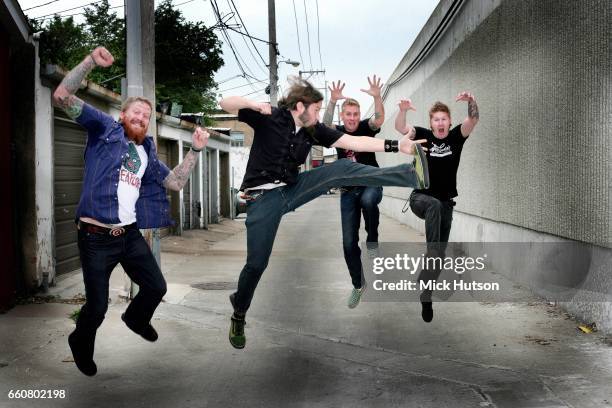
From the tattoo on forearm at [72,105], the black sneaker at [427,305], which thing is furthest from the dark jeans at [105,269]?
the black sneaker at [427,305]

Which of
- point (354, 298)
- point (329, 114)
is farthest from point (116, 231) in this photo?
point (354, 298)

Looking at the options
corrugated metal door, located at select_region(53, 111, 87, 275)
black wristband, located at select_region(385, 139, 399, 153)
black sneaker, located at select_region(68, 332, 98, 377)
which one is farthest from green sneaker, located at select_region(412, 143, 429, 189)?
corrugated metal door, located at select_region(53, 111, 87, 275)

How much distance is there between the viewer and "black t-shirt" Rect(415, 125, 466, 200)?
6.73 metres

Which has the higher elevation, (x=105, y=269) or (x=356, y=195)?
(x=356, y=195)

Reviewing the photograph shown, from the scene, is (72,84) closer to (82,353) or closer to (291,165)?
(291,165)

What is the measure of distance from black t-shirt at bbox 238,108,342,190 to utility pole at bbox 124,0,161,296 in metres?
3.13

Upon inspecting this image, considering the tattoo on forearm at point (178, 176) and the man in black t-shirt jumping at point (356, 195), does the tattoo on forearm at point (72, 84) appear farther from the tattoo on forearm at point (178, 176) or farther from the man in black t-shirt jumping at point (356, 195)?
the man in black t-shirt jumping at point (356, 195)

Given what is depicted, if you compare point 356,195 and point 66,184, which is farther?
point 66,184

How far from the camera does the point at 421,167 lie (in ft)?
17.1

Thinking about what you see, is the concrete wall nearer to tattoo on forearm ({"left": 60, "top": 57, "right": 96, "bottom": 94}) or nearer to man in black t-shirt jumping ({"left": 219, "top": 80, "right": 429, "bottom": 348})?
man in black t-shirt jumping ({"left": 219, "top": 80, "right": 429, "bottom": 348})

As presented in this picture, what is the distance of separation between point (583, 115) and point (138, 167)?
4.44 m

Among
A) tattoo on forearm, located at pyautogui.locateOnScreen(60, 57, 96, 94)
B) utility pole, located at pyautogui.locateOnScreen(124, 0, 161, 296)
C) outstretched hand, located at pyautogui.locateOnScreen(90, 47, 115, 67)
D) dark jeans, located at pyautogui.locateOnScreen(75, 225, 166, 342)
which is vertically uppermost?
utility pole, located at pyautogui.locateOnScreen(124, 0, 161, 296)

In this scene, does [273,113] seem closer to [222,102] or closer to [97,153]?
[222,102]

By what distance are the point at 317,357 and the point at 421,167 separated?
2.02 meters
